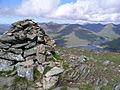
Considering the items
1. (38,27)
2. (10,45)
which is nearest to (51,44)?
(38,27)

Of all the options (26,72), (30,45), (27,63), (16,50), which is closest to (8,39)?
(16,50)

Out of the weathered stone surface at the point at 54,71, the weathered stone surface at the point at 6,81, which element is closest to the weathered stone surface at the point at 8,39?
the weathered stone surface at the point at 6,81

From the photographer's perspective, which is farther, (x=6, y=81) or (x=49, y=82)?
(x=6, y=81)

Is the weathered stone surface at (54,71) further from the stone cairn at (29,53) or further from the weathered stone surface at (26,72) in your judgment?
the weathered stone surface at (26,72)

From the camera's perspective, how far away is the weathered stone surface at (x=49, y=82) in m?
29.2

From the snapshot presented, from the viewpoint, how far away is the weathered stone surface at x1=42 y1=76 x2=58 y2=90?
29245 millimetres

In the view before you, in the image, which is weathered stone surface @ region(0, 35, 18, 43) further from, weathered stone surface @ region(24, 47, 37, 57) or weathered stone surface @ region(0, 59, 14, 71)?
weathered stone surface @ region(0, 59, 14, 71)

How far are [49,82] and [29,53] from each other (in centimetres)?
492

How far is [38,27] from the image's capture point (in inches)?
1389

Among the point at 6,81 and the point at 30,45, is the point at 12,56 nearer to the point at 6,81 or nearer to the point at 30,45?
the point at 30,45

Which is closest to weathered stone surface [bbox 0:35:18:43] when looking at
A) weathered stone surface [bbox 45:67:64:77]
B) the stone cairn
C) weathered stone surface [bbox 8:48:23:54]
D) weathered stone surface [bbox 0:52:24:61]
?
the stone cairn

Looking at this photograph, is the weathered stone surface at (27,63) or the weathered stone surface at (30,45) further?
the weathered stone surface at (30,45)

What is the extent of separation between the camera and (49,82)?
97.0ft

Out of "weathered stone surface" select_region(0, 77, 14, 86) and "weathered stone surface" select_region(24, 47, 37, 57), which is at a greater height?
"weathered stone surface" select_region(24, 47, 37, 57)
